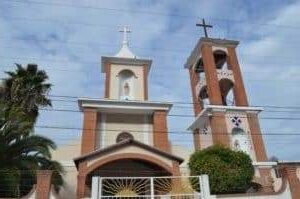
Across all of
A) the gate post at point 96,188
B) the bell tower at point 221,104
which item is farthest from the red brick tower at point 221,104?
the gate post at point 96,188

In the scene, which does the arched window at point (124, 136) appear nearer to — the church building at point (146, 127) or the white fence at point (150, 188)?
the church building at point (146, 127)

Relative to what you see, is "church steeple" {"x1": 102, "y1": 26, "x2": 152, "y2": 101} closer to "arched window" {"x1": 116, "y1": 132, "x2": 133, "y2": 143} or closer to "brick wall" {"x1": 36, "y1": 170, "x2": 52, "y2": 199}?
"arched window" {"x1": 116, "y1": 132, "x2": 133, "y2": 143}

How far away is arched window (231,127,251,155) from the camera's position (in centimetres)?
2559

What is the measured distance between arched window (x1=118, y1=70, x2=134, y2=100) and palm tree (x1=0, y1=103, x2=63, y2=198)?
30.0ft

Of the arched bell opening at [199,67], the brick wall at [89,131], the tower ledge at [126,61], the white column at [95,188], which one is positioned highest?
the arched bell opening at [199,67]

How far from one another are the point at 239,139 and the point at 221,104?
3019 mm

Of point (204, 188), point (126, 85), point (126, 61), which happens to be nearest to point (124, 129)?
point (126, 85)

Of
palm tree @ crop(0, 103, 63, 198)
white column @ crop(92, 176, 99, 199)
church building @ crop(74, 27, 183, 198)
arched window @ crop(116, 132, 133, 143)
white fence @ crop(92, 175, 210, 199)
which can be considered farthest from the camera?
arched window @ crop(116, 132, 133, 143)

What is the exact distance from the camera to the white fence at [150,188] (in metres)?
12.2

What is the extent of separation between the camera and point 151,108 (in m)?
23.8

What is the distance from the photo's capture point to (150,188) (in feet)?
41.8

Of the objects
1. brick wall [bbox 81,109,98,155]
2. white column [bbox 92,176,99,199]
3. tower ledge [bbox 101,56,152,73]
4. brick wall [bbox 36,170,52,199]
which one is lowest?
white column [bbox 92,176,99,199]

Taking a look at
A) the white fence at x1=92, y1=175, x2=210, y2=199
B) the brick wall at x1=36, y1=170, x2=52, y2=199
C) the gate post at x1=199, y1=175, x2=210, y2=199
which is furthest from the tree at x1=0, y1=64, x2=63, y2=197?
the gate post at x1=199, y1=175, x2=210, y2=199

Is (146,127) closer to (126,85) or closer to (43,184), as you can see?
(126,85)
